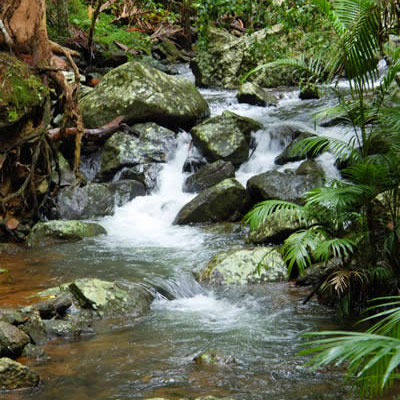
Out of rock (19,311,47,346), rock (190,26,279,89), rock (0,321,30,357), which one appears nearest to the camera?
rock (0,321,30,357)

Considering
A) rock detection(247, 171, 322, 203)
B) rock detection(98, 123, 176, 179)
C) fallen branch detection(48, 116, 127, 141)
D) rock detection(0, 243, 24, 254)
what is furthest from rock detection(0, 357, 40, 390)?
fallen branch detection(48, 116, 127, 141)

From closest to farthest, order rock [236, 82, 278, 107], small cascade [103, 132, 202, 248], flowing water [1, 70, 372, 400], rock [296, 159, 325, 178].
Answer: flowing water [1, 70, 372, 400]
small cascade [103, 132, 202, 248]
rock [296, 159, 325, 178]
rock [236, 82, 278, 107]

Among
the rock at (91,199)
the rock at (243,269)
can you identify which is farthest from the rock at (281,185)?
the rock at (91,199)

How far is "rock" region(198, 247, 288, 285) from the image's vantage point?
634 centimetres

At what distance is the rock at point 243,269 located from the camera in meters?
6.34

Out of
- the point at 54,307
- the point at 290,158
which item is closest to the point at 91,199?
the point at 290,158

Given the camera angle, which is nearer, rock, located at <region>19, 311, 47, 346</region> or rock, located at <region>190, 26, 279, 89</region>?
rock, located at <region>19, 311, 47, 346</region>

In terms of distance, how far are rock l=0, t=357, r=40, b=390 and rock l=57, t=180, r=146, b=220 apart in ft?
19.7

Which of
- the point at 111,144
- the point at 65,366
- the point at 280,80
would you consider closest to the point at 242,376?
the point at 65,366

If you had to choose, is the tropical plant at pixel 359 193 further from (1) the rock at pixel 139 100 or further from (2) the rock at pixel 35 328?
(1) the rock at pixel 139 100

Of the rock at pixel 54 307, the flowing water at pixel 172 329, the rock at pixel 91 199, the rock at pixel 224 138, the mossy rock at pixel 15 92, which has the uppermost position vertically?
the mossy rock at pixel 15 92

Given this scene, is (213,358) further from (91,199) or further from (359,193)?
(91,199)

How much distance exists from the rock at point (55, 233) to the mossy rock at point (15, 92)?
1.53 m

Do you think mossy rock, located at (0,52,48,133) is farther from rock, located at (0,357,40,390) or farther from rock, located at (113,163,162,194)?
rock, located at (0,357,40,390)
